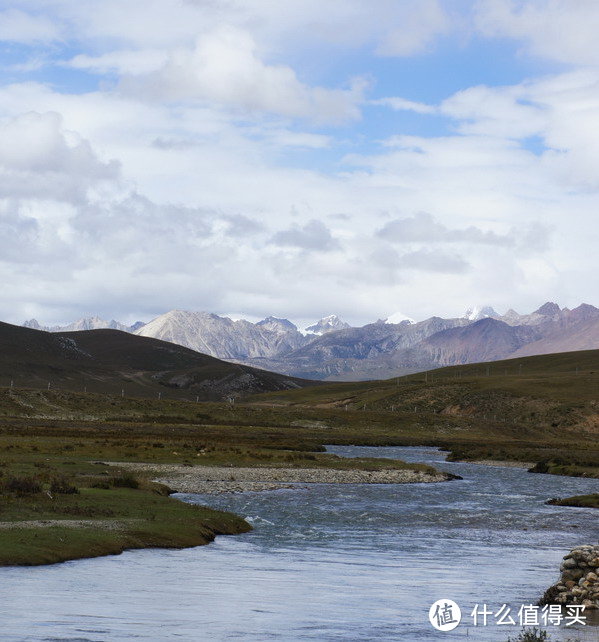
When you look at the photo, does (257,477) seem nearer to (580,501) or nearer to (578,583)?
(580,501)

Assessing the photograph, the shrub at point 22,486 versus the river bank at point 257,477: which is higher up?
the shrub at point 22,486

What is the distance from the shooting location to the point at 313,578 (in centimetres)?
3278

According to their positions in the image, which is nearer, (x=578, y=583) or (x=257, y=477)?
(x=578, y=583)

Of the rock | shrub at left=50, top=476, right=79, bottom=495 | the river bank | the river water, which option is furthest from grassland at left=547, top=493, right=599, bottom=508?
shrub at left=50, top=476, right=79, bottom=495

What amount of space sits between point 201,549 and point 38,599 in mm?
13334

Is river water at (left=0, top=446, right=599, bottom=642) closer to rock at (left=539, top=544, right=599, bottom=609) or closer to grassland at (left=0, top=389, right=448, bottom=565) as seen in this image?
rock at (left=539, top=544, right=599, bottom=609)

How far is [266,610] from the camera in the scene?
88.6 ft

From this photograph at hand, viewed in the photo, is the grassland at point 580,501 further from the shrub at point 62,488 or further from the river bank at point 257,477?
the shrub at point 62,488

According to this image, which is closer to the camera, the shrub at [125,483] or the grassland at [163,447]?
the grassland at [163,447]

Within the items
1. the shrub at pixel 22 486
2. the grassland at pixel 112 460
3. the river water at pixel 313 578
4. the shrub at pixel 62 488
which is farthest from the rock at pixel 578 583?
the shrub at pixel 22 486

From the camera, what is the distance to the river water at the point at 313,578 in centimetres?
2445

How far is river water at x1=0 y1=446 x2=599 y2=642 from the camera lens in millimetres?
24453

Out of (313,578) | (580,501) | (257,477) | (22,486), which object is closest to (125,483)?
(22,486)

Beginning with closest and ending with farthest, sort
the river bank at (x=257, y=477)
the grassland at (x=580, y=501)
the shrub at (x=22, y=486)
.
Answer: the shrub at (x=22, y=486)
the grassland at (x=580, y=501)
the river bank at (x=257, y=477)
